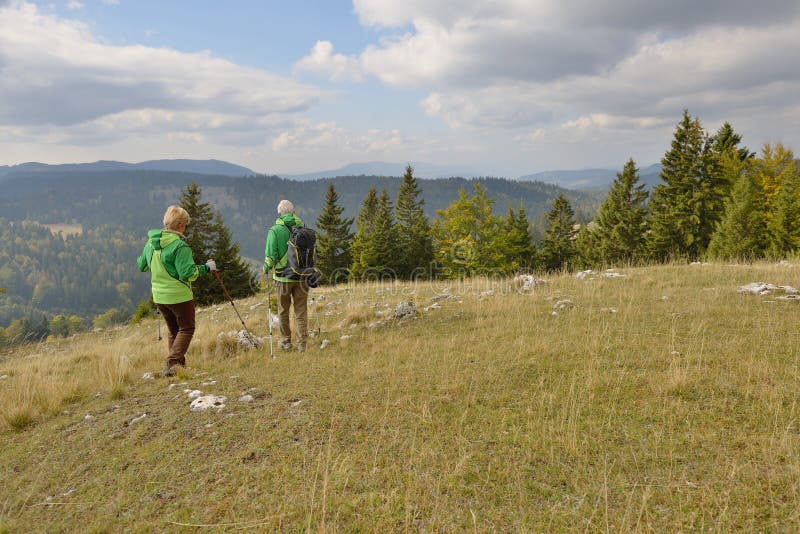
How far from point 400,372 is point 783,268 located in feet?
42.1

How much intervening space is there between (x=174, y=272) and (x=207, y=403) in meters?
2.78

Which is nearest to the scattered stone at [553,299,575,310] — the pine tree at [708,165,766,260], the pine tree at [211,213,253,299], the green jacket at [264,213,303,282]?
the green jacket at [264,213,303,282]

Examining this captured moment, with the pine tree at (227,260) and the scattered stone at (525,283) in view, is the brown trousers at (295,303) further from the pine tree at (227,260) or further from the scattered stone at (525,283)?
the pine tree at (227,260)

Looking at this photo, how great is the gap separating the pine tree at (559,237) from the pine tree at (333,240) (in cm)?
2552

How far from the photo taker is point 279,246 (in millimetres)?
8039

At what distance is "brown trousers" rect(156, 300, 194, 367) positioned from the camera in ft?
22.8

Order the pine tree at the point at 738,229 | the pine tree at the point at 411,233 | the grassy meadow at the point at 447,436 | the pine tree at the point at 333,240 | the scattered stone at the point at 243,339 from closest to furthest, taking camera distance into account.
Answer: the grassy meadow at the point at 447,436 < the scattered stone at the point at 243,339 < the pine tree at the point at 738,229 < the pine tree at the point at 333,240 < the pine tree at the point at 411,233

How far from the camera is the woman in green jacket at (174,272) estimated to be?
6.73 meters

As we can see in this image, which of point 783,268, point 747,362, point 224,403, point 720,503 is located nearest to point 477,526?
point 720,503

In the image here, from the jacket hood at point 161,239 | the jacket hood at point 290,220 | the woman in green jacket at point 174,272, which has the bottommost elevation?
the woman in green jacket at point 174,272

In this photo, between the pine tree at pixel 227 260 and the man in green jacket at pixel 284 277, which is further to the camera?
the pine tree at pixel 227 260

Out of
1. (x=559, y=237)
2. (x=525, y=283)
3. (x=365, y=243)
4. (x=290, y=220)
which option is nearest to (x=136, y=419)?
(x=290, y=220)

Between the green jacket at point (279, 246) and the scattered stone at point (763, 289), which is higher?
the green jacket at point (279, 246)

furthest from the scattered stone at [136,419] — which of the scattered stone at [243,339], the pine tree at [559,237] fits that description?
the pine tree at [559,237]
